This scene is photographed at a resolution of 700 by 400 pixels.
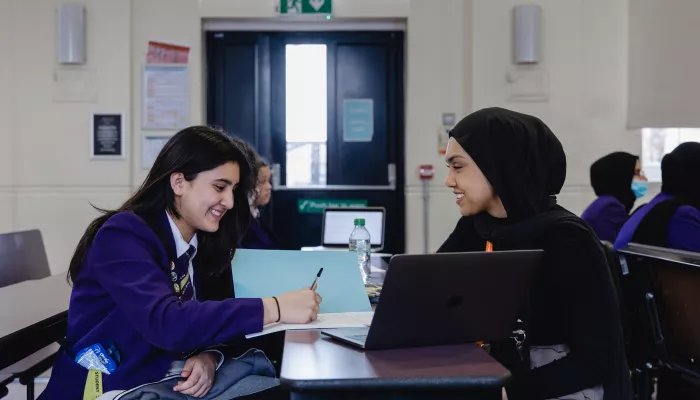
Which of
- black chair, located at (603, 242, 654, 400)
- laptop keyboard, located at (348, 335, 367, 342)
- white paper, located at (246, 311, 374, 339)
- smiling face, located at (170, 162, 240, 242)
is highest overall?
smiling face, located at (170, 162, 240, 242)

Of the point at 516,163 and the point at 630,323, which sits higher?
the point at 516,163

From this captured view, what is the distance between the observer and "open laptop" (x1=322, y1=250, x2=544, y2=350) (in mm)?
1155

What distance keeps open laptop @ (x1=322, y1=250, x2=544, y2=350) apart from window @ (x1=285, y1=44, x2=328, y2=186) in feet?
13.8

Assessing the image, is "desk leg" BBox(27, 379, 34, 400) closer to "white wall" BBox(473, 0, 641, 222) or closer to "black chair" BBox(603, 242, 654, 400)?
"black chair" BBox(603, 242, 654, 400)

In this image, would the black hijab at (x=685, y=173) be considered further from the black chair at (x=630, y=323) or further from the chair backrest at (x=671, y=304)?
the chair backrest at (x=671, y=304)

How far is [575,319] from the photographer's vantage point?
137 centimetres

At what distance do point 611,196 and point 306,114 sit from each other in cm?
255

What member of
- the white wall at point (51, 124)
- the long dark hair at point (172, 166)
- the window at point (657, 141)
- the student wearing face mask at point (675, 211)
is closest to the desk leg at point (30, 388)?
the long dark hair at point (172, 166)

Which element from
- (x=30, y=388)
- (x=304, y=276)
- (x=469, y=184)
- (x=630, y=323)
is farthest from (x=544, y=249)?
(x=30, y=388)

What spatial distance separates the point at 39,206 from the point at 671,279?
464 cm

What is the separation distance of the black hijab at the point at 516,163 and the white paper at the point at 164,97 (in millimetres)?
4039

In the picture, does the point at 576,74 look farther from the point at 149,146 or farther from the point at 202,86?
the point at 149,146

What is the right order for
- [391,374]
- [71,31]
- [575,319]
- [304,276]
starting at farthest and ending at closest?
[71,31] → [304,276] → [575,319] → [391,374]

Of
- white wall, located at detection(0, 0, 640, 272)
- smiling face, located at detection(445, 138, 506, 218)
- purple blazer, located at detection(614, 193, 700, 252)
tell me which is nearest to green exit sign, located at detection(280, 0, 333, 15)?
white wall, located at detection(0, 0, 640, 272)
